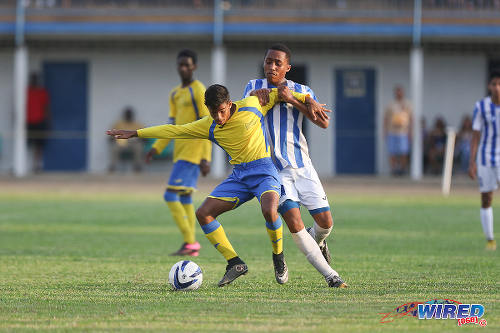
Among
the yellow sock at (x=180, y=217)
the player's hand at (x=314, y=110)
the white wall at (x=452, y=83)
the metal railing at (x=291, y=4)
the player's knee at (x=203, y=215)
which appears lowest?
the yellow sock at (x=180, y=217)

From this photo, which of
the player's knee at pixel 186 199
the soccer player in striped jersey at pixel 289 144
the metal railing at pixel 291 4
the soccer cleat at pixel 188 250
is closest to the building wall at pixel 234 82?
the metal railing at pixel 291 4

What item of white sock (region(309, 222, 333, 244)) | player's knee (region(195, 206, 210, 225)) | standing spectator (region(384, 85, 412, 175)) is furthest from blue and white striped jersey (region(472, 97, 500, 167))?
standing spectator (region(384, 85, 412, 175))

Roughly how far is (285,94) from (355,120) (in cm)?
2096

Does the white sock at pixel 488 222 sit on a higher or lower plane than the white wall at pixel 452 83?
lower

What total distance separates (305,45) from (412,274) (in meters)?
20.2

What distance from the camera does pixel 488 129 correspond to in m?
11.7

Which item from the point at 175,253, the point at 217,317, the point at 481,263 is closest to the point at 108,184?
the point at 175,253

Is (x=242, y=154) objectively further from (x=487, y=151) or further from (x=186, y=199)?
(x=487, y=151)

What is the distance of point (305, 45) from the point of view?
1115 inches

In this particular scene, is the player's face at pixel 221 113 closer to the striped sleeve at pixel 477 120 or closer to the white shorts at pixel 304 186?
the white shorts at pixel 304 186

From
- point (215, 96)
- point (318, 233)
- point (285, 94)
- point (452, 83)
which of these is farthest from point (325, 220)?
point (452, 83)

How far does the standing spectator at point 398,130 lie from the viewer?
25500 millimetres

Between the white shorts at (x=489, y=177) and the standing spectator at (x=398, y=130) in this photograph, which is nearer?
the white shorts at (x=489, y=177)

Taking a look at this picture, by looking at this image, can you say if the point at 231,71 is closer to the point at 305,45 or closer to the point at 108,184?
the point at 305,45
